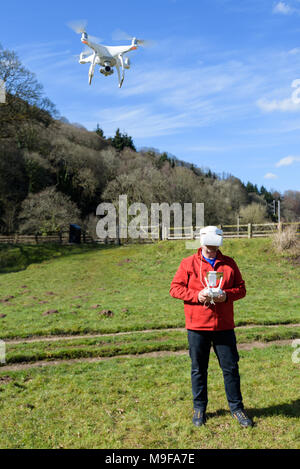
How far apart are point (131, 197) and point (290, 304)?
37438 mm

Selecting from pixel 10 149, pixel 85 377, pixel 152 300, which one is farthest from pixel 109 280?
pixel 10 149

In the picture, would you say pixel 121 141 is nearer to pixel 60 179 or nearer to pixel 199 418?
pixel 60 179

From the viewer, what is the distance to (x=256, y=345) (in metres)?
9.38

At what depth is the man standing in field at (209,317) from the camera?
452 centimetres

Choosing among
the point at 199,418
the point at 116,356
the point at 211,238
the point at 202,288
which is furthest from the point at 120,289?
the point at 211,238

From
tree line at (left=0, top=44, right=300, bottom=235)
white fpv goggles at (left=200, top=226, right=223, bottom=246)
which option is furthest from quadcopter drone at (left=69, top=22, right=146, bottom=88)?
tree line at (left=0, top=44, right=300, bottom=235)

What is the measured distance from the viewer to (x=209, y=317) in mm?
4512

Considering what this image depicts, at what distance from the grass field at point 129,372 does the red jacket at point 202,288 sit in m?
1.24

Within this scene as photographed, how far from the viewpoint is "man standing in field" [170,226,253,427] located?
452cm

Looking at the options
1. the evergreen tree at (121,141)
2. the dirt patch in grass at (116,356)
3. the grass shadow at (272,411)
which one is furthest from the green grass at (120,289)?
the evergreen tree at (121,141)

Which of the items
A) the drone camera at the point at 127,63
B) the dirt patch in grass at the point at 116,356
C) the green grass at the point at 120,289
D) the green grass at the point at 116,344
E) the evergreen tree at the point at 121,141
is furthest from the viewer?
the evergreen tree at the point at 121,141

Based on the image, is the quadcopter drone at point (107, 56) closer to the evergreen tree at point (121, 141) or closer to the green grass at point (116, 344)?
the green grass at point (116, 344)

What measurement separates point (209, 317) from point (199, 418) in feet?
4.14
